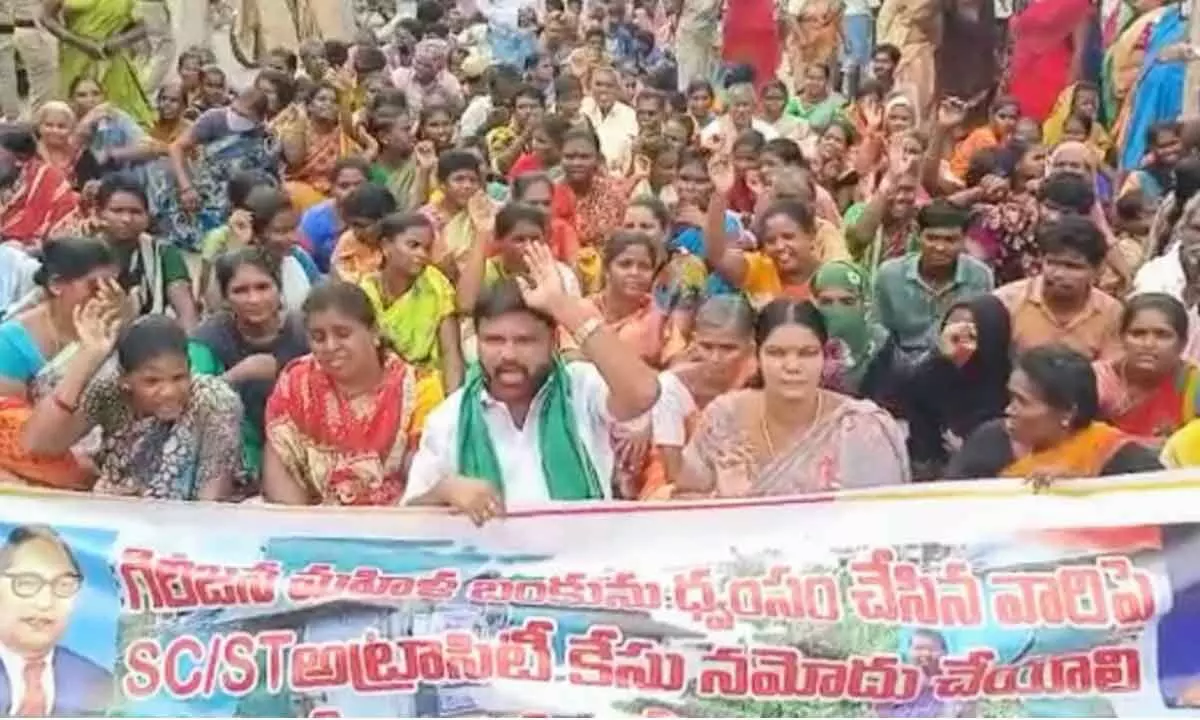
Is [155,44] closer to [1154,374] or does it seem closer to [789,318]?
[1154,374]

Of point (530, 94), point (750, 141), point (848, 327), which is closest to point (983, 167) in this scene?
point (750, 141)

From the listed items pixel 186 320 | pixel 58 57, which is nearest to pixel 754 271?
pixel 186 320

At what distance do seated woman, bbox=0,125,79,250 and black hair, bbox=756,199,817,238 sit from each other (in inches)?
119

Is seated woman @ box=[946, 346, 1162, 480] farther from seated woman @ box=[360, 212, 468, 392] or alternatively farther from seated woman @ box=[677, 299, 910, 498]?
seated woman @ box=[360, 212, 468, 392]

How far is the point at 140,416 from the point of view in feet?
18.2

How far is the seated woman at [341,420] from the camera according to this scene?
5.60 meters

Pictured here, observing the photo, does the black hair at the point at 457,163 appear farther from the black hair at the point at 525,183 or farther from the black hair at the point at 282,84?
the black hair at the point at 282,84

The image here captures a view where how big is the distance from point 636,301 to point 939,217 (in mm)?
1119

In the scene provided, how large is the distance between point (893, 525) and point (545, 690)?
32.2 inches

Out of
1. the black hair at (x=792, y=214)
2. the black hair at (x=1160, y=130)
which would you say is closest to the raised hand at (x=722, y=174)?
the black hair at (x=792, y=214)

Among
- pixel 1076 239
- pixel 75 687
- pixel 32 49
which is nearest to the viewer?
pixel 75 687

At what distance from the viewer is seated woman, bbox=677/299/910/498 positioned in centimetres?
529

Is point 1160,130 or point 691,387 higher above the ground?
point 1160,130

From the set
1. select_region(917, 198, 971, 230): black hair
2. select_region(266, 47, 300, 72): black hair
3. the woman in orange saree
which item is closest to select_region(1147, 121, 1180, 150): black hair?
select_region(917, 198, 971, 230): black hair
